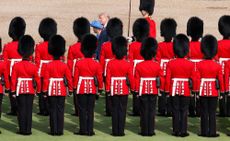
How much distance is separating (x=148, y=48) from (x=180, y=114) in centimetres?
106

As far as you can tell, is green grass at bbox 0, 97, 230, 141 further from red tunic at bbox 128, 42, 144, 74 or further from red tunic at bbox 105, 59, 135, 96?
red tunic at bbox 128, 42, 144, 74

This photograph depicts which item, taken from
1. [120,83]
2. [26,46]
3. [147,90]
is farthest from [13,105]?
[147,90]

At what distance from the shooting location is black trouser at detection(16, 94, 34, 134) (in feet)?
52.4

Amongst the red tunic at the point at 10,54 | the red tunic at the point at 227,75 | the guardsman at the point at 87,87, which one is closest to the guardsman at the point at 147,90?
the guardsman at the point at 87,87

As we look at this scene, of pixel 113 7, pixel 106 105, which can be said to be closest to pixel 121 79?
pixel 106 105

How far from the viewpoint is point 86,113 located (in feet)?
52.6

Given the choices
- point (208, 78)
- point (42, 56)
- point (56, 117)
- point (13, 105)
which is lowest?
point (56, 117)

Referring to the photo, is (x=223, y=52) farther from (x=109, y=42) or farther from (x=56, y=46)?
(x=56, y=46)

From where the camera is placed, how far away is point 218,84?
15938 millimetres

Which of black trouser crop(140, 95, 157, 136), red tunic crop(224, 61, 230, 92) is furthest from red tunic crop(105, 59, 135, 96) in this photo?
red tunic crop(224, 61, 230, 92)

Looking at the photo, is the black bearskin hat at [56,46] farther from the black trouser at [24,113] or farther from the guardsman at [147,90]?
the guardsman at [147,90]

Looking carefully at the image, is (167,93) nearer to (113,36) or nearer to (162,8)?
(113,36)

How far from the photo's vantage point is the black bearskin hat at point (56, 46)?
637 inches

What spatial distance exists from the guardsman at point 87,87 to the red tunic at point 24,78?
0.60m
